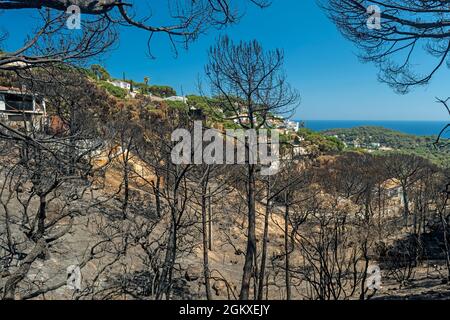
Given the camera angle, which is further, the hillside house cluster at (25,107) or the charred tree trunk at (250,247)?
the charred tree trunk at (250,247)

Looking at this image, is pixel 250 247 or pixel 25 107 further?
pixel 25 107

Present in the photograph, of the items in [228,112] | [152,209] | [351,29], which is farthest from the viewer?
[152,209]

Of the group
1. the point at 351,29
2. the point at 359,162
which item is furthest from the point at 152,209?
the point at 359,162

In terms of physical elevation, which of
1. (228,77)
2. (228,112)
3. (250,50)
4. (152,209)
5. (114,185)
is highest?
(250,50)

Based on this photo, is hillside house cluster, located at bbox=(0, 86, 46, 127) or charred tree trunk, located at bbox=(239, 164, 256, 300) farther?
charred tree trunk, located at bbox=(239, 164, 256, 300)

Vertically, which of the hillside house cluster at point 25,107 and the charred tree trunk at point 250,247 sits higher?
the hillside house cluster at point 25,107

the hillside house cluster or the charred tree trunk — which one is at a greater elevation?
the hillside house cluster

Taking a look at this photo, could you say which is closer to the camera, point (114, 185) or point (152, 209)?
point (152, 209)

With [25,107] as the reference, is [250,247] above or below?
below
